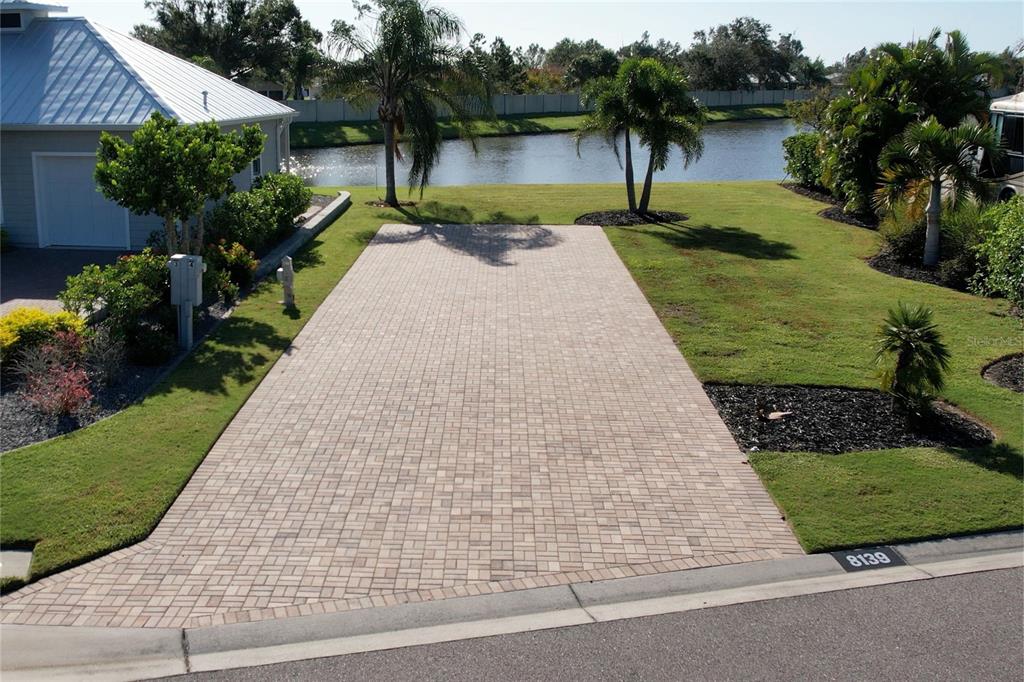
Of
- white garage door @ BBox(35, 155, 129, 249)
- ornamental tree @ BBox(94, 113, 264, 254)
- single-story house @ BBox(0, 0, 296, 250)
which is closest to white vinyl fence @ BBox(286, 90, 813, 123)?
single-story house @ BBox(0, 0, 296, 250)

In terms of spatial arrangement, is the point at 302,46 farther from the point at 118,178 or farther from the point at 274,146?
the point at 118,178

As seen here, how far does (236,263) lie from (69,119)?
4.35 metres

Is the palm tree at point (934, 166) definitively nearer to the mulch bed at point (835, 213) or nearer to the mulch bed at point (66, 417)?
the mulch bed at point (835, 213)

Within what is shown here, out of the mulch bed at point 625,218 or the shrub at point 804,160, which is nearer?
the mulch bed at point 625,218

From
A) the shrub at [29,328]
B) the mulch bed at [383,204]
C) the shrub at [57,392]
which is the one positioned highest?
the mulch bed at [383,204]

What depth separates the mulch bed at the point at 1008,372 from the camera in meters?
11.7

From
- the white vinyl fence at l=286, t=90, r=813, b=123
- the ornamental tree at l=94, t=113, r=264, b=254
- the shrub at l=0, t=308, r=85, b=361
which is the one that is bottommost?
the shrub at l=0, t=308, r=85, b=361

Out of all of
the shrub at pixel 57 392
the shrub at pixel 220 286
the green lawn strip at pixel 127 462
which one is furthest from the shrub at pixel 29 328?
the shrub at pixel 220 286

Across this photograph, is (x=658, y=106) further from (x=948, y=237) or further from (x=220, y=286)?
(x=220, y=286)

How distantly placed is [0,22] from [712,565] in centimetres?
1940

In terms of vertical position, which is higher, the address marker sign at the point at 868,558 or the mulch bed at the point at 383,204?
the mulch bed at the point at 383,204

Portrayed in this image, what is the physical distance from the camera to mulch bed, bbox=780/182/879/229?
22891mm

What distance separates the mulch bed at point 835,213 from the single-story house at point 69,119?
14.9 m

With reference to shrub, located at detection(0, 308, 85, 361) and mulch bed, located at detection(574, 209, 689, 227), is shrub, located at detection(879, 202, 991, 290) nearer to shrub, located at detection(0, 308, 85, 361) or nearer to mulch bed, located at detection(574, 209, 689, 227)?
mulch bed, located at detection(574, 209, 689, 227)
